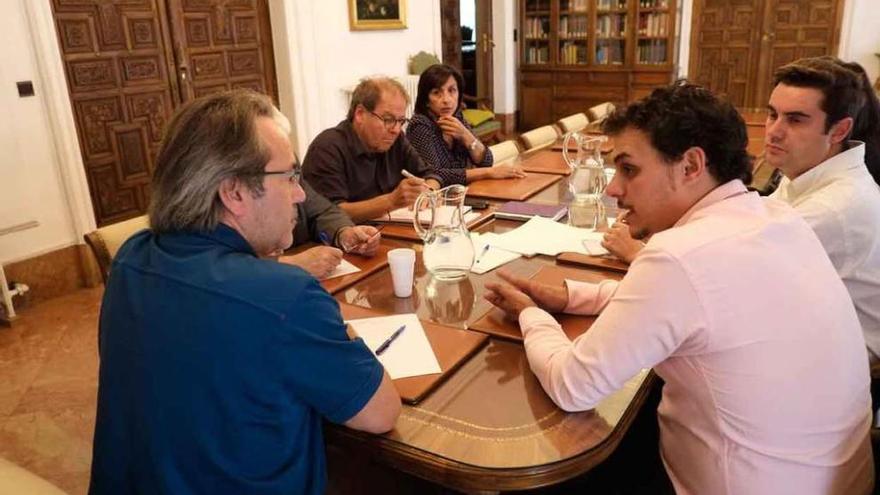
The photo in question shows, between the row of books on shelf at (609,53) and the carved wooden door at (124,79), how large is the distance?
187 inches

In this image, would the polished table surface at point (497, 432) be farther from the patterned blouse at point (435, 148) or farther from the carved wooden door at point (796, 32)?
the carved wooden door at point (796, 32)

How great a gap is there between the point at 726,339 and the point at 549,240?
0.92 meters

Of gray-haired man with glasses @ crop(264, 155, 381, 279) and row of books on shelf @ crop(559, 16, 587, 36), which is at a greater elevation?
row of books on shelf @ crop(559, 16, 587, 36)

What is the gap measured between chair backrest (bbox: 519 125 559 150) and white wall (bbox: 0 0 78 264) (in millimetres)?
2466

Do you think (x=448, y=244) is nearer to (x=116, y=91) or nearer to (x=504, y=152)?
(x=504, y=152)

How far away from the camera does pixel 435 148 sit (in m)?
3.05

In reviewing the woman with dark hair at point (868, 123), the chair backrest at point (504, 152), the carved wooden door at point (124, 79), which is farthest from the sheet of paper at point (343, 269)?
the carved wooden door at point (124, 79)

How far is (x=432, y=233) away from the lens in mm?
1686

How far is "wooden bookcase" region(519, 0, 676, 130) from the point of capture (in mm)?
7438

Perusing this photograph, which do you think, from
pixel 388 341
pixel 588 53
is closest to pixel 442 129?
pixel 388 341

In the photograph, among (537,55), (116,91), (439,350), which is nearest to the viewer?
(439,350)

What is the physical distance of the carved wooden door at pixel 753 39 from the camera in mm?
6992

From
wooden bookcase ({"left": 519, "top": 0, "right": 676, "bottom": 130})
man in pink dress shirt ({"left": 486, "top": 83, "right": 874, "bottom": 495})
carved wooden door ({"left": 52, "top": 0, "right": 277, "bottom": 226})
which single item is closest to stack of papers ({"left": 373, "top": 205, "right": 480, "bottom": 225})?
man in pink dress shirt ({"left": 486, "top": 83, "right": 874, "bottom": 495})

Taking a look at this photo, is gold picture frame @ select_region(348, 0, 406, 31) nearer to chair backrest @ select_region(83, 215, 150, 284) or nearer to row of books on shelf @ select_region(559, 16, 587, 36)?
row of books on shelf @ select_region(559, 16, 587, 36)
